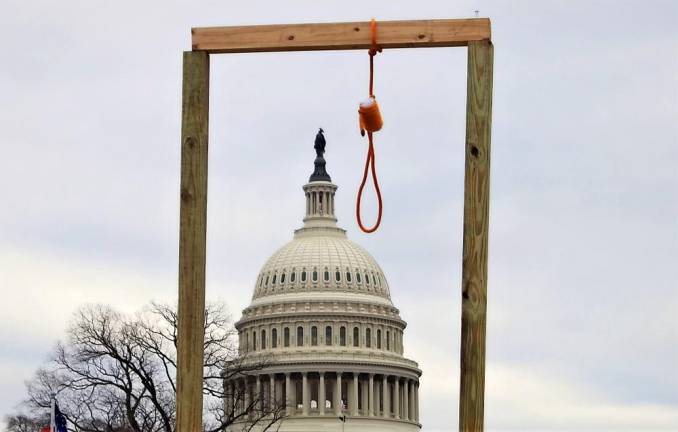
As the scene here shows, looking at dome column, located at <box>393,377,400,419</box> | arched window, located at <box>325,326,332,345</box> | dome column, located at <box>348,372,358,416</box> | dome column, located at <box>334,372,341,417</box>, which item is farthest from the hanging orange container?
arched window, located at <box>325,326,332,345</box>

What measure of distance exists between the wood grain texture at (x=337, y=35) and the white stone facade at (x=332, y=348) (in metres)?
171

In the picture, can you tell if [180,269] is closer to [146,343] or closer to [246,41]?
[246,41]

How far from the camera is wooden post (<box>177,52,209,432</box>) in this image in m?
14.6

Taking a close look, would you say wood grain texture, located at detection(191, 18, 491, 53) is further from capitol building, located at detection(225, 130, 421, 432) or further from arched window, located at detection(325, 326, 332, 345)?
arched window, located at detection(325, 326, 332, 345)

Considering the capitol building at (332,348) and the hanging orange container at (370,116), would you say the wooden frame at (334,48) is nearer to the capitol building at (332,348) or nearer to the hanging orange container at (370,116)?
the hanging orange container at (370,116)

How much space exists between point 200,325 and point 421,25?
2911 mm

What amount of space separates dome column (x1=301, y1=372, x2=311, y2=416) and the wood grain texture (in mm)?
171793

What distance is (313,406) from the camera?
190 m

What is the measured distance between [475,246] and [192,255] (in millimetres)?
2243

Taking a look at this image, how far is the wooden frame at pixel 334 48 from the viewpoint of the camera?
14117 mm

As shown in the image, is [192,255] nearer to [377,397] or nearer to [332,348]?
[377,397]

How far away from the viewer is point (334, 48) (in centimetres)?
1445

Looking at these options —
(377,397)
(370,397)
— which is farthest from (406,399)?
(370,397)

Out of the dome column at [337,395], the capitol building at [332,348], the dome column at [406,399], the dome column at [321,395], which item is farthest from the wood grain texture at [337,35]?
the dome column at [406,399]
